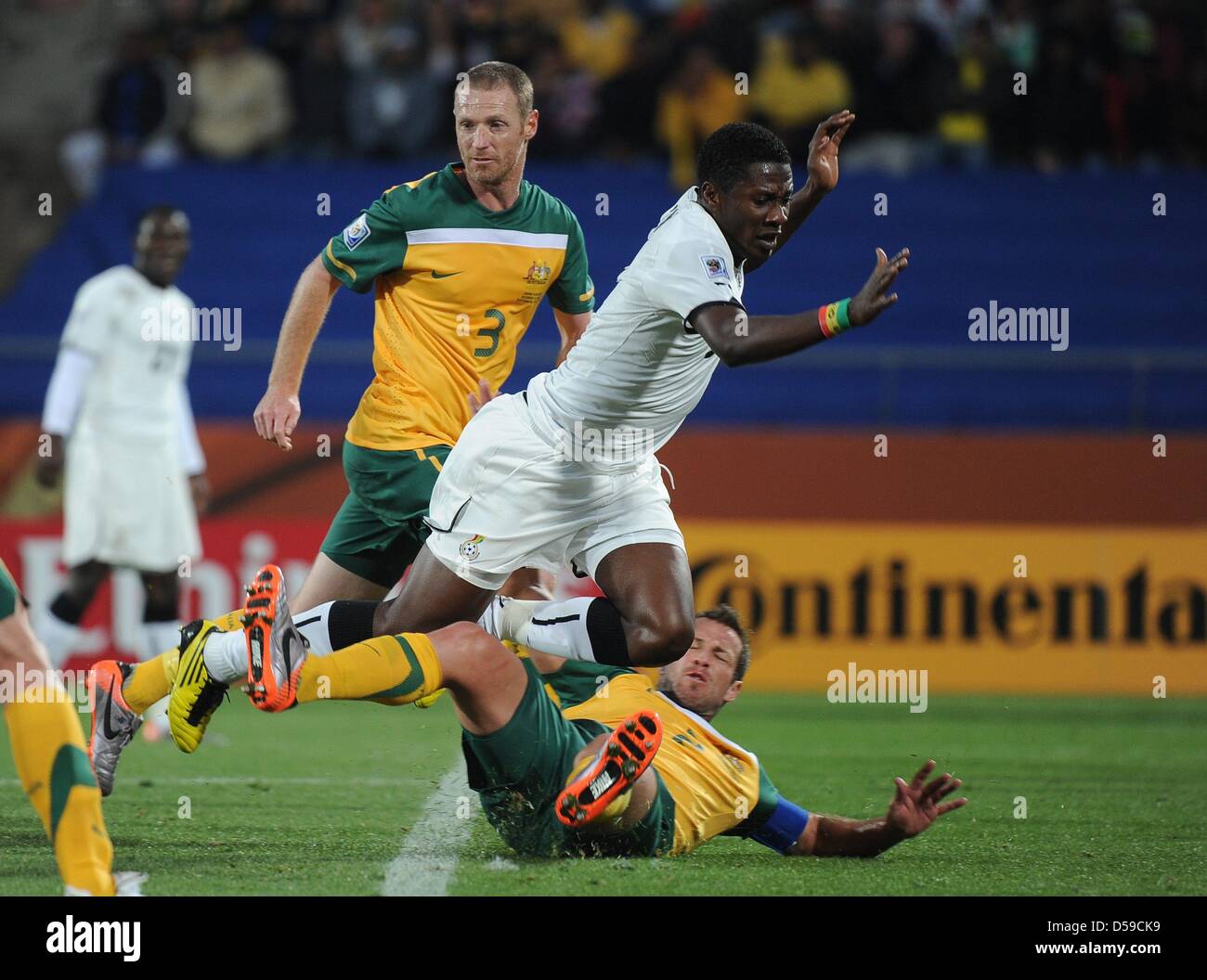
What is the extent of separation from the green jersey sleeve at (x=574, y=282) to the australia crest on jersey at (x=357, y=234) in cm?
75

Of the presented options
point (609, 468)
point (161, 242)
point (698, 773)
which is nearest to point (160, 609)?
point (161, 242)

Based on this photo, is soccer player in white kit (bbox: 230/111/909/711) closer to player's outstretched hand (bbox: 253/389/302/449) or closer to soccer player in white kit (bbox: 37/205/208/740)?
player's outstretched hand (bbox: 253/389/302/449)

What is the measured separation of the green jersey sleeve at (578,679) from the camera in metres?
6.18

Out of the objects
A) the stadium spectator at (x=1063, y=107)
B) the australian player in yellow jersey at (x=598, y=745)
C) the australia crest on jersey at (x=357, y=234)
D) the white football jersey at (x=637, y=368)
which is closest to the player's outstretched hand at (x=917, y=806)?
the australian player in yellow jersey at (x=598, y=745)

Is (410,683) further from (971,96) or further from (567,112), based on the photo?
(971,96)

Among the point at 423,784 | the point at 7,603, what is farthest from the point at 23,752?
the point at 423,784

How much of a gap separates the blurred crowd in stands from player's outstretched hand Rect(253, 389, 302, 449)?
966 cm

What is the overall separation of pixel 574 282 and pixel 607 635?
151cm

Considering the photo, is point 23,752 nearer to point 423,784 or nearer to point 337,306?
point 423,784

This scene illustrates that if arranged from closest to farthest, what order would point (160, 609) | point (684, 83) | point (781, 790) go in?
point (781, 790) → point (160, 609) → point (684, 83)

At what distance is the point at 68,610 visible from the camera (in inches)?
364

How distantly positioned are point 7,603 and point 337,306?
447 inches

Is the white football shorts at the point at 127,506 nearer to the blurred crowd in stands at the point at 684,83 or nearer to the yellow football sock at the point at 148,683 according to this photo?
the yellow football sock at the point at 148,683

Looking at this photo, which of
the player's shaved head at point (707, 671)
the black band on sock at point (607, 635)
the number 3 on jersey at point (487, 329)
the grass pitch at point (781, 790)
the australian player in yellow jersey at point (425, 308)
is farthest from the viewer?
the number 3 on jersey at point (487, 329)
